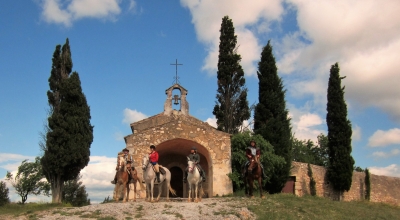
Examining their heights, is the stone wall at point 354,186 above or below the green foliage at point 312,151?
below

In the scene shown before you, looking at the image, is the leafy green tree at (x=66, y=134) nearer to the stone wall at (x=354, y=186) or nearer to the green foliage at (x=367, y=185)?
the stone wall at (x=354, y=186)

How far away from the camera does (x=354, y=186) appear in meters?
28.8

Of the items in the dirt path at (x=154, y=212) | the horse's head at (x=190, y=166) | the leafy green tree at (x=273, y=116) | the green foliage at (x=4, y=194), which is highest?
the leafy green tree at (x=273, y=116)

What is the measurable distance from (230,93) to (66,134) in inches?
444

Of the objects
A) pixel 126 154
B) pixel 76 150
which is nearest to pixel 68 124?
pixel 76 150

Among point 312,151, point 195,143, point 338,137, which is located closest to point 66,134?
point 195,143

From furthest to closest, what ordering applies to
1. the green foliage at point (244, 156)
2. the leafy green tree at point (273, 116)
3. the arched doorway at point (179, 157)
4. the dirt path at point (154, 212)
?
1. the leafy green tree at point (273, 116)
2. the green foliage at point (244, 156)
3. the arched doorway at point (179, 157)
4. the dirt path at point (154, 212)

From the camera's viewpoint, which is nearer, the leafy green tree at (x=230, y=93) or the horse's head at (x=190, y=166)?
the horse's head at (x=190, y=166)

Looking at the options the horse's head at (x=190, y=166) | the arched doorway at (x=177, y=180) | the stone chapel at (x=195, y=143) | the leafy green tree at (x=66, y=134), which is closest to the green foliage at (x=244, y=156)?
the stone chapel at (x=195, y=143)

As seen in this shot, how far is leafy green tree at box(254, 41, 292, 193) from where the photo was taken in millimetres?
23625

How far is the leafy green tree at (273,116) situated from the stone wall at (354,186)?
3.31m

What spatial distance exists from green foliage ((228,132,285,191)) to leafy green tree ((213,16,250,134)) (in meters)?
4.39

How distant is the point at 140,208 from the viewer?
13094mm

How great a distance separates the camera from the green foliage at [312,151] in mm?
45050
